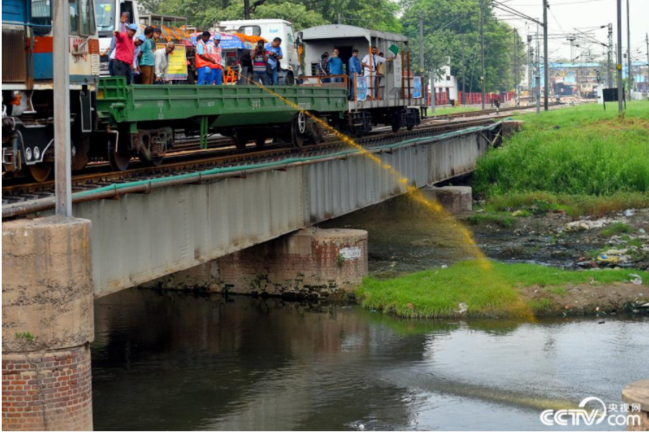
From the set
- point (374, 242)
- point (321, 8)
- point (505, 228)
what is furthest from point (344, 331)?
point (321, 8)

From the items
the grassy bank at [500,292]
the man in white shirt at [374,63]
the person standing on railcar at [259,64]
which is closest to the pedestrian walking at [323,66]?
the man in white shirt at [374,63]

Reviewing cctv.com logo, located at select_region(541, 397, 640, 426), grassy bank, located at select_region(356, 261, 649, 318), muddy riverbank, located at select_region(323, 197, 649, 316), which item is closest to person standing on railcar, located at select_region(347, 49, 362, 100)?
muddy riverbank, located at select_region(323, 197, 649, 316)

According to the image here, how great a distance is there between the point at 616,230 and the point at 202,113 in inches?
632

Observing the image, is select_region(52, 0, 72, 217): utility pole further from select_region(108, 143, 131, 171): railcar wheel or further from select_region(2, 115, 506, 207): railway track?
select_region(108, 143, 131, 171): railcar wheel

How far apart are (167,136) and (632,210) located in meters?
20.8

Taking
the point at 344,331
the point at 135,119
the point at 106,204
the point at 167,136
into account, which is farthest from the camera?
the point at 344,331

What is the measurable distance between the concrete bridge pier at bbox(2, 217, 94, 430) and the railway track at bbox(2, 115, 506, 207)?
8.45ft

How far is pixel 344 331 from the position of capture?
22672 mm

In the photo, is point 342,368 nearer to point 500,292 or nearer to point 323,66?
point 500,292

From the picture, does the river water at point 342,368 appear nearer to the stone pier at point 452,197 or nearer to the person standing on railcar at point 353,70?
the person standing on railcar at point 353,70

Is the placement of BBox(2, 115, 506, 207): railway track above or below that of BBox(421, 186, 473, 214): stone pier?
above

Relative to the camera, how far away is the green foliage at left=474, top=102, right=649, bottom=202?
40.0 metres

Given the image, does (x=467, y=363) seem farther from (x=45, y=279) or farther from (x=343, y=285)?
(x=45, y=279)

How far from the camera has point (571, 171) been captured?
4138cm
